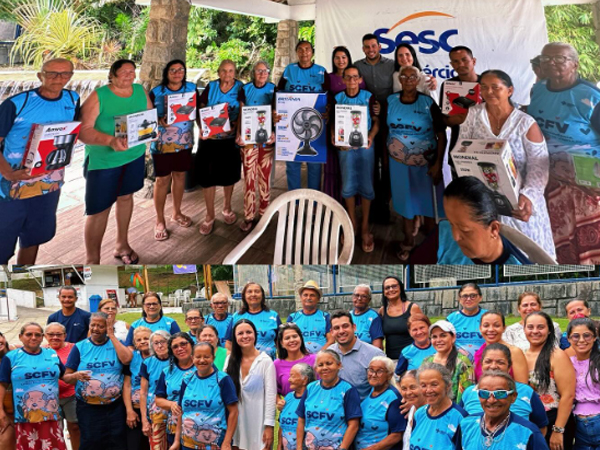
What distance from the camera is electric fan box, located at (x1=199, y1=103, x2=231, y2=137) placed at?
5.02m

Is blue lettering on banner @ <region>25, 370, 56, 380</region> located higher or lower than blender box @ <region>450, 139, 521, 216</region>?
lower

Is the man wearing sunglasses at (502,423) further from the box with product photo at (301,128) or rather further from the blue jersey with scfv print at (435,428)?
the box with product photo at (301,128)

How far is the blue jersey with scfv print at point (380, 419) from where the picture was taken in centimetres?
381

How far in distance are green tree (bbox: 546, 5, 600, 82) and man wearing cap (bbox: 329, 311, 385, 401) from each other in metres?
2.42

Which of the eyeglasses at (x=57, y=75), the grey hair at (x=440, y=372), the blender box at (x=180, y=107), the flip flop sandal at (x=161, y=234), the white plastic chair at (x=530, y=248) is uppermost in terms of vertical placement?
the eyeglasses at (x=57, y=75)

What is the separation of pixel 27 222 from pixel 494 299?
3.06 metres

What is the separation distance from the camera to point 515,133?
198 inches

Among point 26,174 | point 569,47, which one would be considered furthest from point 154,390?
point 569,47

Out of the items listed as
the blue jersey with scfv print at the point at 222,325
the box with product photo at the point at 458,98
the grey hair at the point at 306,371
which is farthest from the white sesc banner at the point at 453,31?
the grey hair at the point at 306,371

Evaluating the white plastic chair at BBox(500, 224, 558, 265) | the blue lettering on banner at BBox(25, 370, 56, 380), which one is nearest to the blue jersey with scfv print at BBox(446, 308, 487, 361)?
the white plastic chair at BBox(500, 224, 558, 265)

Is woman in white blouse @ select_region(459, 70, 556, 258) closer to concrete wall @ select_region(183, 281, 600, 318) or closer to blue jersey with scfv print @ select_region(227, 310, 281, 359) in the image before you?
concrete wall @ select_region(183, 281, 600, 318)

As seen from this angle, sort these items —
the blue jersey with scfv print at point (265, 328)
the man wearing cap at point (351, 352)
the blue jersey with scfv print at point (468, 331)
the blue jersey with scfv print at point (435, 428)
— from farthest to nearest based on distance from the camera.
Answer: the blue jersey with scfv print at point (265, 328)
the blue jersey with scfv print at point (468, 331)
the man wearing cap at point (351, 352)
the blue jersey with scfv print at point (435, 428)

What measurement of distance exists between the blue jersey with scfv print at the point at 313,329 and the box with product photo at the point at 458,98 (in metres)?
1.59

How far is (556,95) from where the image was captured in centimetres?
510
